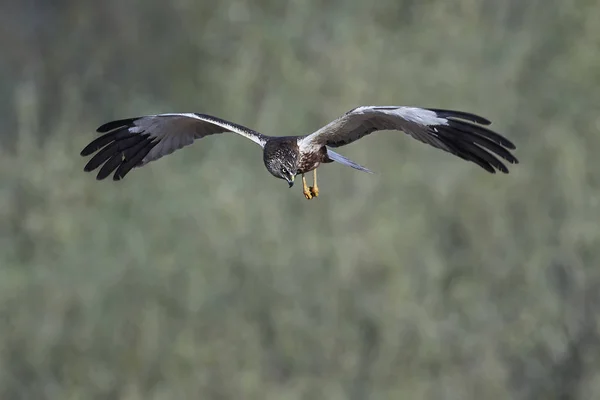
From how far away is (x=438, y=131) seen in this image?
7.01m

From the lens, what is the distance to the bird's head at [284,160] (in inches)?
279

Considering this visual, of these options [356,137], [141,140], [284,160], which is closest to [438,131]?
[356,137]

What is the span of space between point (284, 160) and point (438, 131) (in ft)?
2.68

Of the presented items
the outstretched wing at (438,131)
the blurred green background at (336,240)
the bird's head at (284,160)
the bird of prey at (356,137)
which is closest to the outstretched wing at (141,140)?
the bird of prey at (356,137)

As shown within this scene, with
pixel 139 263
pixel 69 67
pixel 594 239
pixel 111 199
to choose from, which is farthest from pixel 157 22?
A: pixel 594 239

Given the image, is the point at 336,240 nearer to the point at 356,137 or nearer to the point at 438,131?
the point at 356,137

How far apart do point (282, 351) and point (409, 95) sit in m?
3.46

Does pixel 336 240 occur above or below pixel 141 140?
above

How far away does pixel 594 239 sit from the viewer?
54.5ft

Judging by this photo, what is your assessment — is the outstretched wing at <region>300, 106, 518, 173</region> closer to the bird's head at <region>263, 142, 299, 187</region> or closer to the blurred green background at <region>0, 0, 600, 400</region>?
the bird's head at <region>263, 142, 299, 187</region>

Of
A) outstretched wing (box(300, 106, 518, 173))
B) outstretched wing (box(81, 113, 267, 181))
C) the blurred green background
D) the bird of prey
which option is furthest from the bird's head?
the blurred green background

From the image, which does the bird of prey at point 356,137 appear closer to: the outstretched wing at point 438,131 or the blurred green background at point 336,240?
the outstretched wing at point 438,131

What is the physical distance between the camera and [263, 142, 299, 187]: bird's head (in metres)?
7.10

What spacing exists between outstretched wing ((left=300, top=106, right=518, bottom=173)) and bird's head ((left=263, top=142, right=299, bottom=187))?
0.38ft
